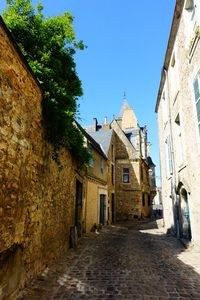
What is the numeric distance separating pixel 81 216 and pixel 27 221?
677 centimetres

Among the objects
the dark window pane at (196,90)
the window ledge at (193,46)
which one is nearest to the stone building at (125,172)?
the window ledge at (193,46)

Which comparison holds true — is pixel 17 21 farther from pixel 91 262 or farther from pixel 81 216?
pixel 81 216

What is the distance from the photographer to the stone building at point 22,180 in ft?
11.6

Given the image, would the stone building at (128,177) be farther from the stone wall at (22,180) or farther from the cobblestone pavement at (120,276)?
the stone wall at (22,180)

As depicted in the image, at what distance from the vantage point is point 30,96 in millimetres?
4633

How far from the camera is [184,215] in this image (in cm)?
873

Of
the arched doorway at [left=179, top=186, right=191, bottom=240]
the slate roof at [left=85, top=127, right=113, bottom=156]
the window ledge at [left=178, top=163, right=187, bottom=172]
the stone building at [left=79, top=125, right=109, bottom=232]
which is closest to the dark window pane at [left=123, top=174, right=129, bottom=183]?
the slate roof at [left=85, top=127, right=113, bottom=156]

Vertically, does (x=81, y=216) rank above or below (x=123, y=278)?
above

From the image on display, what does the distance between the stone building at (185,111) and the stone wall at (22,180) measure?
4.39 meters

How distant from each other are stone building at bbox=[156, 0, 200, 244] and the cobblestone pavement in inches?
65.2

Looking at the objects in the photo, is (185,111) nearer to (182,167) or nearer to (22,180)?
(182,167)

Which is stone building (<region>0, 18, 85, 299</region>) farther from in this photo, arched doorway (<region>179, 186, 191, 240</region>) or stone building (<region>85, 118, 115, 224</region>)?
stone building (<region>85, 118, 115, 224</region>)

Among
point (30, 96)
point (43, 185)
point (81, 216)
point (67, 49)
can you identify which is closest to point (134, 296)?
point (43, 185)

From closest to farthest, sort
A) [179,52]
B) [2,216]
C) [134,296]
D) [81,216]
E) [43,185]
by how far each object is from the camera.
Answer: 1. [2,216]
2. [134,296]
3. [43,185]
4. [179,52]
5. [81,216]
